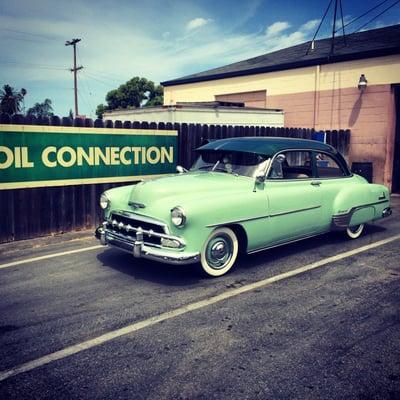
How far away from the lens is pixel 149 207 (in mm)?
4797

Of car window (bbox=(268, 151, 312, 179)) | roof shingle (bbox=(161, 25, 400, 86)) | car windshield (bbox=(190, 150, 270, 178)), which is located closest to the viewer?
car windshield (bbox=(190, 150, 270, 178))

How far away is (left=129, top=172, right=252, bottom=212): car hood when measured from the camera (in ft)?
15.7

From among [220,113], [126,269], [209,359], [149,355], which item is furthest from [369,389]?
[220,113]

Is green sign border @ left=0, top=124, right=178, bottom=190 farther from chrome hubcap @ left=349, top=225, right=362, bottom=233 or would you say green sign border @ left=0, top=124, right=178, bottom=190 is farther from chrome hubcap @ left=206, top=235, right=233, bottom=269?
chrome hubcap @ left=349, top=225, right=362, bottom=233

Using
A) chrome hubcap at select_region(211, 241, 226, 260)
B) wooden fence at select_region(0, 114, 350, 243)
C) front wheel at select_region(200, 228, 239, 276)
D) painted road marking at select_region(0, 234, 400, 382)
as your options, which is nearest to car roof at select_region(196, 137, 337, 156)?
front wheel at select_region(200, 228, 239, 276)

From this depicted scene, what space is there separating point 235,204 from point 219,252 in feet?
2.08

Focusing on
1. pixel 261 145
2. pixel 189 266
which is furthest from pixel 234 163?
pixel 189 266

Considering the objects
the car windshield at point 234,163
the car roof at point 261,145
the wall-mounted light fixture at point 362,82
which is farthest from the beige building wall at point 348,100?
the car windshield at point 234,163

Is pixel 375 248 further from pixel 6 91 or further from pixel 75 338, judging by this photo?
pixel 6 91

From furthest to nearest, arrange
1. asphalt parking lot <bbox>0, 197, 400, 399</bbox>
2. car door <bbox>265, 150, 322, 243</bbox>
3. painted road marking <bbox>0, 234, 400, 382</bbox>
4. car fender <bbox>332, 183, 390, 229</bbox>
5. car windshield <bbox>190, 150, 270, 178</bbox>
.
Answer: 1. car fender <bbox>332, 183, 390, 229</bbox>
2. car windshield <bbox>190, 150, 270, 178</bbox>
3. car door <bbox>265, 150, 322, 243</bbox>
4. painted road marking <bbox>0, 234, 400, 382</bbox>
5. asphalt parking lot <bbox>0, 197, 400, 399</bbox>

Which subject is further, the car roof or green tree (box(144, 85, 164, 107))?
green tree (box(144, 85, 164, 107))

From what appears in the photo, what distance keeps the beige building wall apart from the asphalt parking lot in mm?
8431

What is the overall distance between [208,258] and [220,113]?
756cm

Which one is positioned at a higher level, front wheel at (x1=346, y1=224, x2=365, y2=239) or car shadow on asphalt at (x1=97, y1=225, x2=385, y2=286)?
front wheel at (x1=346, y1=224, x2=365, y2=239)
